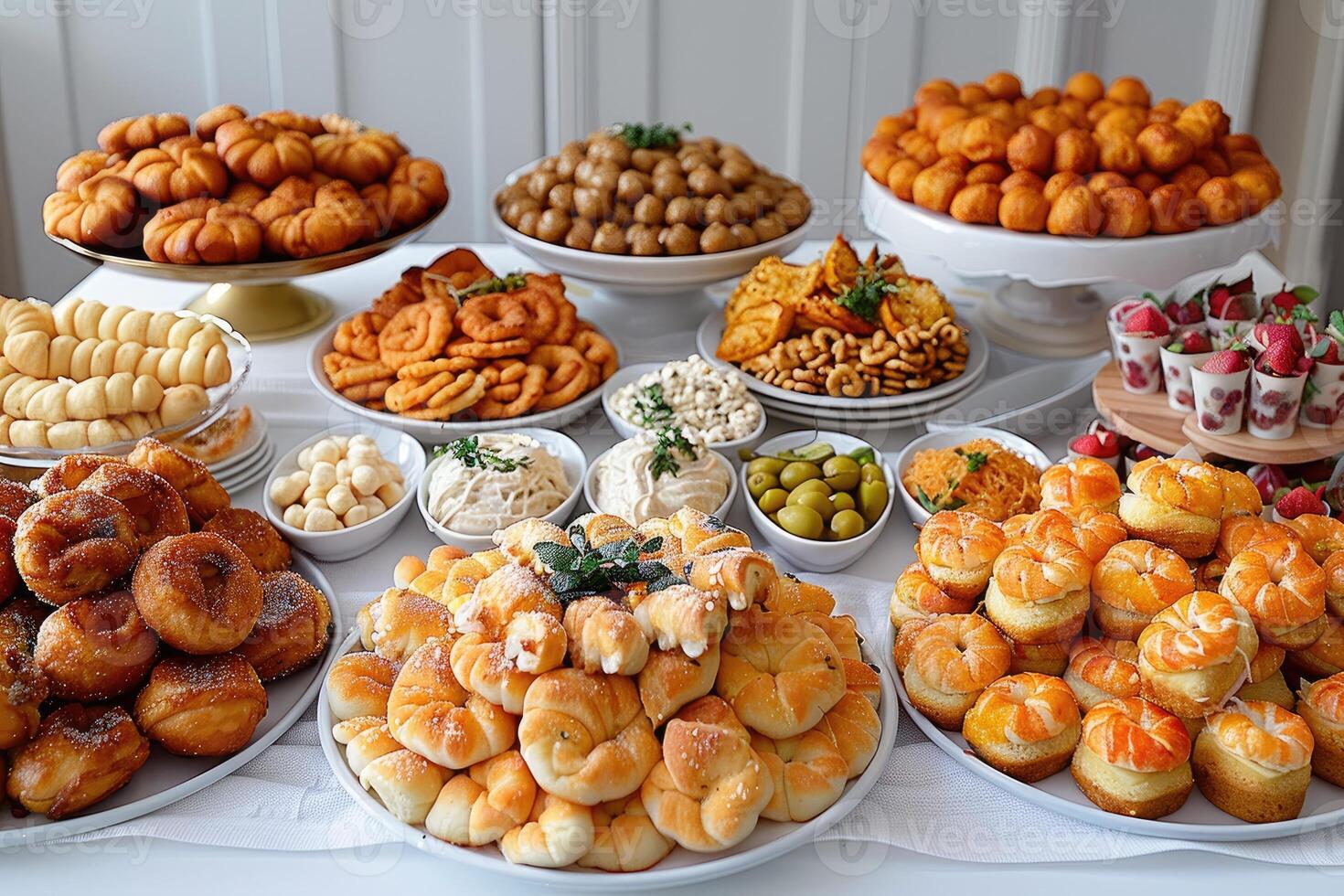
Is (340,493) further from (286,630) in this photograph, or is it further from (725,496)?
(725,496)

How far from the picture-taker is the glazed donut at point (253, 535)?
A: 4.52 ft

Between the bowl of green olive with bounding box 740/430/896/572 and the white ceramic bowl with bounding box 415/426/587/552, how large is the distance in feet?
0.77

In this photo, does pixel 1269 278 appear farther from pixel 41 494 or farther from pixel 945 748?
pixel 41 494

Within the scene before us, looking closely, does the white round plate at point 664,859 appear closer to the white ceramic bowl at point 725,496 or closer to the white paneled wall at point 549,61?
the white ceramic bowl at point 725,496

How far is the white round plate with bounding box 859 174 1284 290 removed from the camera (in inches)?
70.2

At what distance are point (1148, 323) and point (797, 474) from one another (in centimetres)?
55

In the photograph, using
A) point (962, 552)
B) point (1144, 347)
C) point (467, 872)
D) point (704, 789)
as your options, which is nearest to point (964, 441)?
point (1144, 347)

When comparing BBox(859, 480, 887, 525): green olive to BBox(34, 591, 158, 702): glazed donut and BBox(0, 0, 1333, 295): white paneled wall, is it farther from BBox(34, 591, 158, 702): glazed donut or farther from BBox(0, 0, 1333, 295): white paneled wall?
BBox(0, 0, 1333, 295): white paneled wall

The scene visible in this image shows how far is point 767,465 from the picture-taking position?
1.60 m

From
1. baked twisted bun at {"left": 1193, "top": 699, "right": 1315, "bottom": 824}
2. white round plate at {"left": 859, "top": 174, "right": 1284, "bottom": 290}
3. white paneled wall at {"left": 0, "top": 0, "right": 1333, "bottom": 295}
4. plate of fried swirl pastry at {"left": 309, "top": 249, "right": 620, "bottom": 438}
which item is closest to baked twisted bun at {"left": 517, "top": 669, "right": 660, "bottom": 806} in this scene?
baked twisted bun at {"left": 1193, "top": 699, "right": 1315, "bottom": 824}

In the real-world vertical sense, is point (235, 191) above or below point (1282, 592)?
above

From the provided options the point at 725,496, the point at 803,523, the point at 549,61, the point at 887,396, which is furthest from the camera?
the point at 549,61

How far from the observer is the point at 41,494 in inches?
49.5

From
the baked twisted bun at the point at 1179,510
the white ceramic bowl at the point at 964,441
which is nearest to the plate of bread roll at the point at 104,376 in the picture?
the white ceramic bowl at the point at 964,441
